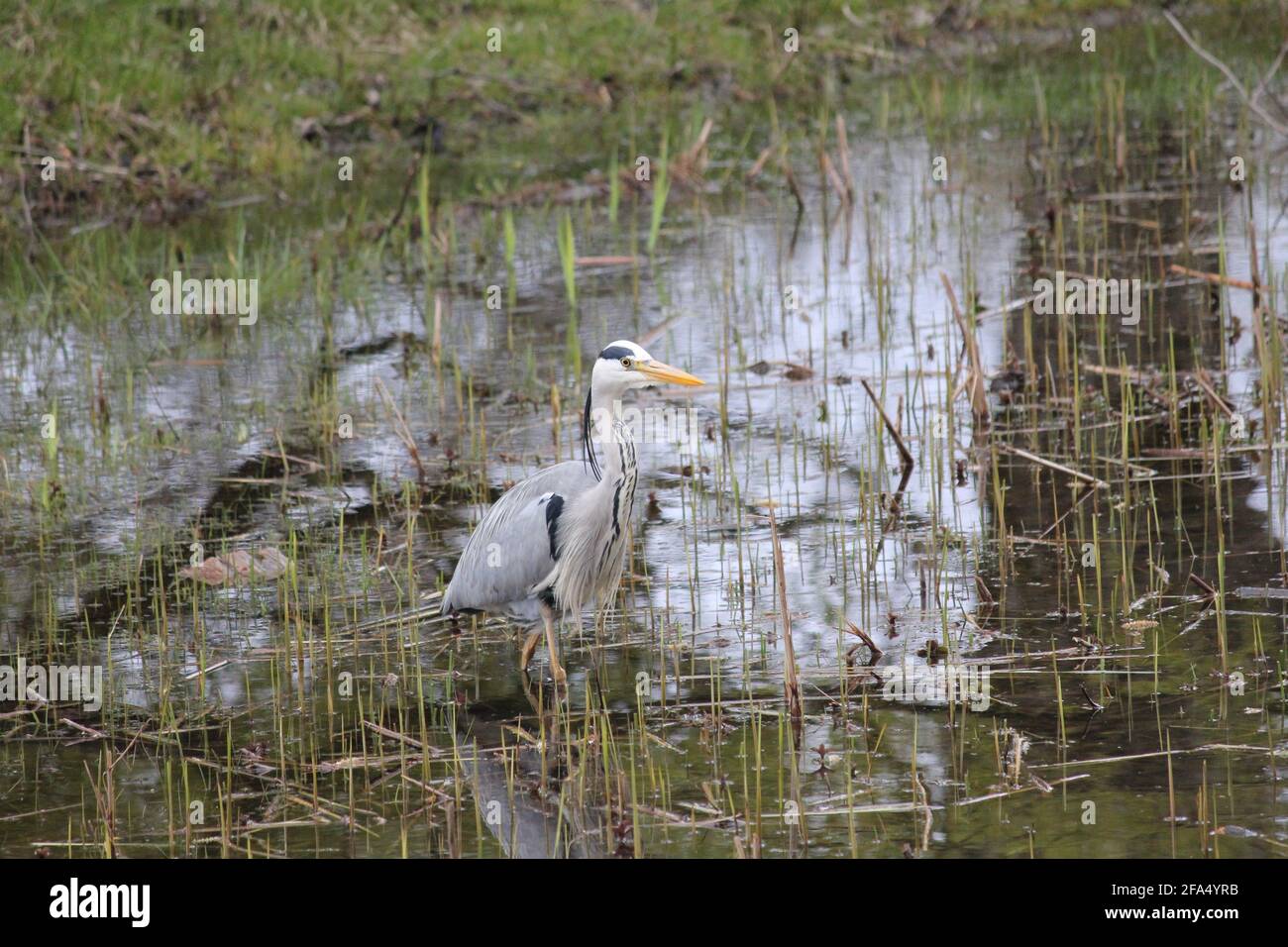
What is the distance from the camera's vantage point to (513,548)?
6504mm

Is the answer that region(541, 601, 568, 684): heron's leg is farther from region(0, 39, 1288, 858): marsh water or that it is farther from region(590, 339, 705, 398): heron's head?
Result: region(590, 339, 705, 398): heron's head

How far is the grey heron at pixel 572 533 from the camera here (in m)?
6.40

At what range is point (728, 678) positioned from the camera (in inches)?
239

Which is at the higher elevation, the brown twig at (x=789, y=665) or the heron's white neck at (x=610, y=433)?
the heron's white neck at (x=610, y=433)

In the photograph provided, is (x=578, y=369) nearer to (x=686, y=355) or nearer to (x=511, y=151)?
(x=686, y=355)

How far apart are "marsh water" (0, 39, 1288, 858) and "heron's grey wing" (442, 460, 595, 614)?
291mm

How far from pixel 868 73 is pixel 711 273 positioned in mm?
7958

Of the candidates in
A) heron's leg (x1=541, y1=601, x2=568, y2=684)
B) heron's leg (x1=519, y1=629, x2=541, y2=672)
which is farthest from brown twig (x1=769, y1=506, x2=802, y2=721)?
heron's leg (x1=519, y1=629, x2=541, y2=672)

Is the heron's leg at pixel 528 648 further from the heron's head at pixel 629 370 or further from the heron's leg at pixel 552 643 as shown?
the heron's head at pixel 629 370

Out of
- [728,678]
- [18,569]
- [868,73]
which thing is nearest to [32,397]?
[18,569]

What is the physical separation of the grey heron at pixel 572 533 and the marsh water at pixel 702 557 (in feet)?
0.81

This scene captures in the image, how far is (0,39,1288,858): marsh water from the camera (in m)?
5.14

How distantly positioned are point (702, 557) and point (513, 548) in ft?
3.71

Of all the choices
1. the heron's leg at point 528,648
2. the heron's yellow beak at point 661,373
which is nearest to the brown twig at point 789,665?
the heron's yellow beak at point 661,373
